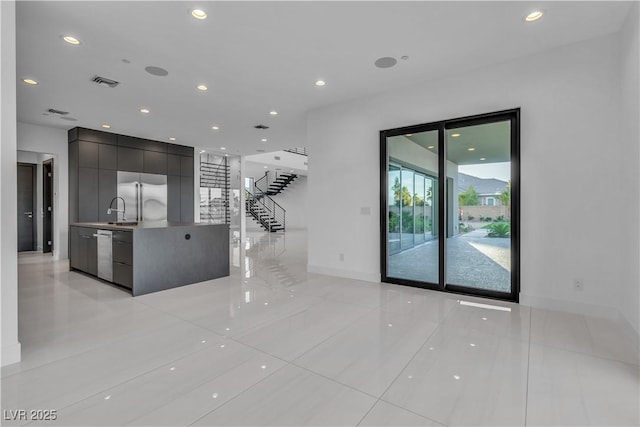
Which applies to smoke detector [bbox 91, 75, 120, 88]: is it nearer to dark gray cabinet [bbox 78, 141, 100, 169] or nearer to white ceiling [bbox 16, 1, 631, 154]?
white ceiling [bbox 16, 1, 631, 154]

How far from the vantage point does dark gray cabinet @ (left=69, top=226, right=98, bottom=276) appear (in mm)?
5137

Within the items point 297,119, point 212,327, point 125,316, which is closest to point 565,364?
point 212,327

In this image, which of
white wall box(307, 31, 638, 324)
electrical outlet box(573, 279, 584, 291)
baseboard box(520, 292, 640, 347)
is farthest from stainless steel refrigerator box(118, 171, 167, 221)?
electrical outlet box(573, 279, 584, 291)

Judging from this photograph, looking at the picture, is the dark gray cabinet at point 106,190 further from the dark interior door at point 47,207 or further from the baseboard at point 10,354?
the baseboard at point 10,354

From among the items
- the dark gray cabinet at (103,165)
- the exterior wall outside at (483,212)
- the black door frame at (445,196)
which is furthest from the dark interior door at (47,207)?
the exterior wall outside at (483,212)

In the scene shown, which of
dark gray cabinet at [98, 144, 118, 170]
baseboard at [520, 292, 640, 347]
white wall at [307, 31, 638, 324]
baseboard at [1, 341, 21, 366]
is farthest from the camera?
dark gray cabinet at [98, 144, 118, 170]

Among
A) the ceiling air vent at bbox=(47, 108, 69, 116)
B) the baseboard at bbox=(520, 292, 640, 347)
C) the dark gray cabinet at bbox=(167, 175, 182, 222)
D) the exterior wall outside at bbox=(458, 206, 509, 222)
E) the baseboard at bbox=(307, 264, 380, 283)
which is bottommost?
the baseboard at bbox=(520, 292, 640, 347)

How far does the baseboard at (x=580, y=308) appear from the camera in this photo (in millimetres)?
3050

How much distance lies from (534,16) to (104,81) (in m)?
5.33

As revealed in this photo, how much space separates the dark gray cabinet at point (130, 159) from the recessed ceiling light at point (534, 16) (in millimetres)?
8304

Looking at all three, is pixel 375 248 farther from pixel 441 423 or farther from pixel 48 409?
pixel 48 409

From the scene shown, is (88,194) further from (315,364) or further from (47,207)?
(315,364)

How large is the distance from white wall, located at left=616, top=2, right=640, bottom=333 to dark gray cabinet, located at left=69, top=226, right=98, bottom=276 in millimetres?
6857

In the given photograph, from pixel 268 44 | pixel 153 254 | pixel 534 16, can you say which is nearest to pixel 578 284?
pixel 534 16
